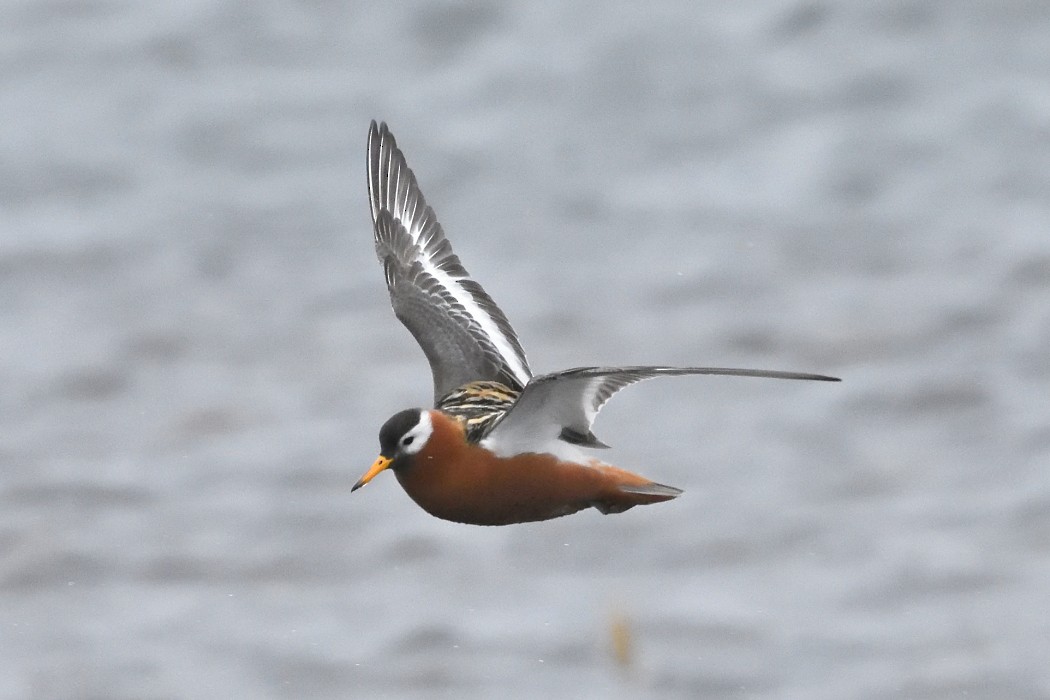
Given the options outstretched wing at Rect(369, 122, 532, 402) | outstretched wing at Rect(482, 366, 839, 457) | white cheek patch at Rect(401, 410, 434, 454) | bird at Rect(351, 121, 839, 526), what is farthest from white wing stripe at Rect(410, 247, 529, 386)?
white cheek patch at Rect(401, 410, 434, 454)

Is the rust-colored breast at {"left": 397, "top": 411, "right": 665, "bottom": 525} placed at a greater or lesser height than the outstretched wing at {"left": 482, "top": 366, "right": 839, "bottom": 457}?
lesser

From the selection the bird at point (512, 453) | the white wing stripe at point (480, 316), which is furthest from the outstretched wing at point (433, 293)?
the bird at point (512, 453)

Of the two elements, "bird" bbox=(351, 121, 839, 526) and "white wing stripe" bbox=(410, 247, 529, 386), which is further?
"white wing stripe" bbox=(410, 247, 529, 386)

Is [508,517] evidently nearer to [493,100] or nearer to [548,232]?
[548,232]

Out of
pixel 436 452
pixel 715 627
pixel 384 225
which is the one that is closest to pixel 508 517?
pixel 436 452

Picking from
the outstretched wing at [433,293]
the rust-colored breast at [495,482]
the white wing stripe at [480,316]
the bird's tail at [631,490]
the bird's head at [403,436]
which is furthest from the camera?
the white wing stripe at [480,316]

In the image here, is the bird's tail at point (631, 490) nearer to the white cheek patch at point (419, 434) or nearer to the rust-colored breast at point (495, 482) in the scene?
the rust-colored breast at point (495, 482)

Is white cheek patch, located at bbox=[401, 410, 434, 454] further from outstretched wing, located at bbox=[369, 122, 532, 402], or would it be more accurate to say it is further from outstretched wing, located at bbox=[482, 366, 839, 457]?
outstretched wing, located at bbox=[369, 122, 532, 402]
